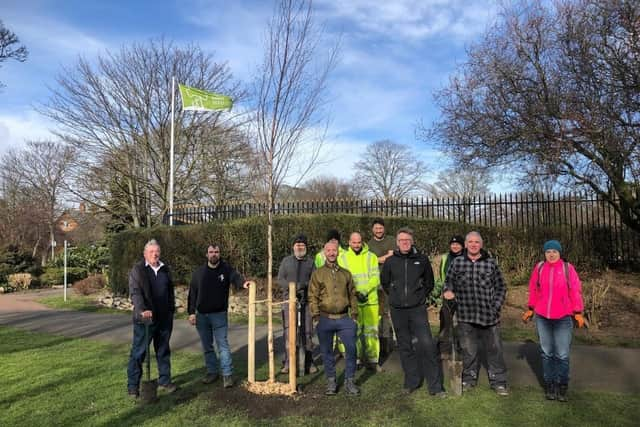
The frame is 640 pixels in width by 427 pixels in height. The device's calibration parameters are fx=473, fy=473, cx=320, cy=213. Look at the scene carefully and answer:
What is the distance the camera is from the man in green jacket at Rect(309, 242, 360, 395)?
17.1ft

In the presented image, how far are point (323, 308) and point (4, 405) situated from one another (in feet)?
11.9

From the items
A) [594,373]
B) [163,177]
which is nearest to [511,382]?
[594,373]

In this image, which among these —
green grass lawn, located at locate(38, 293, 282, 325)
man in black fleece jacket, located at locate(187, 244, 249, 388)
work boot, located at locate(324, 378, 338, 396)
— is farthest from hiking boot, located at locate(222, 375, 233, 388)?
green grass lawn, located at locate(38, 293, 282, 325)

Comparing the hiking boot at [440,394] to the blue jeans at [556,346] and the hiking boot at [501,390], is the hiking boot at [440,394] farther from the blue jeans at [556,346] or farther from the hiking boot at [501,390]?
the blue jeans at [556,346]

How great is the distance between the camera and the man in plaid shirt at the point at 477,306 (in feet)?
17.1

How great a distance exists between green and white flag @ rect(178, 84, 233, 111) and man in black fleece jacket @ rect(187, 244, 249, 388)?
12501mm

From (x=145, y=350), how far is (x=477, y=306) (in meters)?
3.74

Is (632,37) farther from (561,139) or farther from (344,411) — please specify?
(344,411)

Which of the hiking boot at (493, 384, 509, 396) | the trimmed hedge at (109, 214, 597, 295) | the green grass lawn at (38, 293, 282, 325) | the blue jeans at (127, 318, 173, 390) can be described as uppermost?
the trimmed hedge at (109, 214, 597, 295)

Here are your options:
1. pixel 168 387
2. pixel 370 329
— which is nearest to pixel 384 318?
pixel 370 329

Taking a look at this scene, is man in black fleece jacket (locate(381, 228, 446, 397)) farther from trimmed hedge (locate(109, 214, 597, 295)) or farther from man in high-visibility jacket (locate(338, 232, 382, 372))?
trimmed hedge (locate(109, 214, 597, 295))

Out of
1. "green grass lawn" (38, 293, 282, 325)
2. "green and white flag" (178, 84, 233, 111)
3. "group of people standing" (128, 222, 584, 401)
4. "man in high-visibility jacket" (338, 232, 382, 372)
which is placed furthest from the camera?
"green and white flag" (178, 84, 233, 111)

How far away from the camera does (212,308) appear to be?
5.69 m

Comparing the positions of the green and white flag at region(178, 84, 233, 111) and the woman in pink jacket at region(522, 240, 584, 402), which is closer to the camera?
the woman in pink jacket at region(522, 240, 584, 402)
